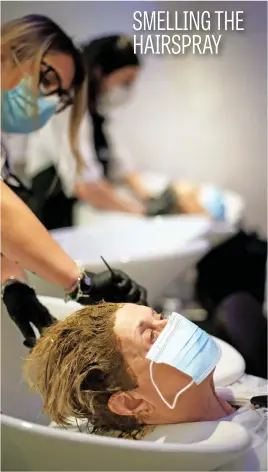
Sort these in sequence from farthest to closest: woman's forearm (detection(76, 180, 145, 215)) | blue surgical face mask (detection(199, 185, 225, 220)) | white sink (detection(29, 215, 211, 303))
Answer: blue surgical face mask (detection(199, 185, 225, 220)) < woman's forearm (detection(76, 180, 145, 215)) < white sink (detection(29, 215, 211, 303))

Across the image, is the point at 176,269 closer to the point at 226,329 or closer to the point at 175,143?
the point at 226,329

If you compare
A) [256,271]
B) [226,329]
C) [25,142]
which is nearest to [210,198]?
[256,271]

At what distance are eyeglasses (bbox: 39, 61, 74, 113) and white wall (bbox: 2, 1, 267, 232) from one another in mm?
71

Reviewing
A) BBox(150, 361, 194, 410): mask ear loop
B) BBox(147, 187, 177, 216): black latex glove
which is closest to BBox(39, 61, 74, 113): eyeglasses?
BBox(150, 361, 194, 410): mask ear loop

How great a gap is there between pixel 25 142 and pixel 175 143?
48.3 inches

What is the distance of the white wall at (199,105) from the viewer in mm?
861

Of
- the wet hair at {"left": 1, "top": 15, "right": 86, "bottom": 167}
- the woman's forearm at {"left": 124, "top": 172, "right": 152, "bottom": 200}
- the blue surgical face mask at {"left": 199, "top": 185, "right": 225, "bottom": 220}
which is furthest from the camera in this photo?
the woman's forearm at {"left": 124, "top": 172, "right": 152, "bottom": 200}

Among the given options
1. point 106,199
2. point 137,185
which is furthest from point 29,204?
point 137,185

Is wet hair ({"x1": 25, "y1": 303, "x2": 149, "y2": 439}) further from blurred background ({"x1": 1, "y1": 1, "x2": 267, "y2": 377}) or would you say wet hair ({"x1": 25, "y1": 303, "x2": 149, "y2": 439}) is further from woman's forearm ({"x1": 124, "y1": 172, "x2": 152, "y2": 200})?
woman's forearm ({"x1": 124, "y1": 172, "x2": 152, "y2": 200})

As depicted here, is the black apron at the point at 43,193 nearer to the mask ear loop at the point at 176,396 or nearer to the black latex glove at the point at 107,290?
the black latex glove at the point at 107,290

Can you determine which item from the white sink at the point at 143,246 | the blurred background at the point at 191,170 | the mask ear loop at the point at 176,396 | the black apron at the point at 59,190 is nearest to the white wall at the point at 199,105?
the blurred background at the point at 191,170

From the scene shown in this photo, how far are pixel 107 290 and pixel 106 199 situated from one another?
3.23 ft

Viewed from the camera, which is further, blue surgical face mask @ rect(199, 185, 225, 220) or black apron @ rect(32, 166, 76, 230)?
blue surgical face mask @ rect(199, 185, 225, 220)

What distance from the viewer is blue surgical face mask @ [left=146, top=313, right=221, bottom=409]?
72cm
